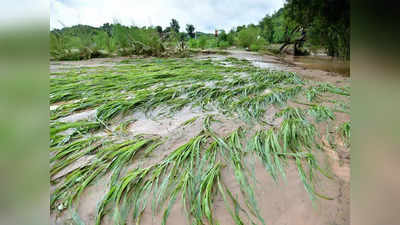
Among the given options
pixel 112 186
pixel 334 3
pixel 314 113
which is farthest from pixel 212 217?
pixel 334 3

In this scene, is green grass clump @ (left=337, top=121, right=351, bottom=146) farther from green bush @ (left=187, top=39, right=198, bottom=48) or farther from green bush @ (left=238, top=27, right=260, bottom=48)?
green bush @ (left=187, top=39, right=198, bottom=48)

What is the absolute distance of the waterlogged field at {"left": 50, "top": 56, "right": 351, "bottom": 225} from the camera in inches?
24.4

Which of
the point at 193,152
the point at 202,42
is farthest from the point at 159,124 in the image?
the point at 202,42

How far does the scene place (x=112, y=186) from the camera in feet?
2.24

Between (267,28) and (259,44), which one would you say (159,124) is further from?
(259,44)

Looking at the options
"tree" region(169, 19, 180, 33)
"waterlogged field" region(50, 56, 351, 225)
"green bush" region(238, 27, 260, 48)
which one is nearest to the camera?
"waterlogged field" region(50, 56, 351, 225)

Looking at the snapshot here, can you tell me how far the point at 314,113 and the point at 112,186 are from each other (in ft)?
3.88

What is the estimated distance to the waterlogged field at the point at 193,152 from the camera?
0.62 meters

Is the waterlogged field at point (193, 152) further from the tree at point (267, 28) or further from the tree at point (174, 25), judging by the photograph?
the tree at point (267, 28)

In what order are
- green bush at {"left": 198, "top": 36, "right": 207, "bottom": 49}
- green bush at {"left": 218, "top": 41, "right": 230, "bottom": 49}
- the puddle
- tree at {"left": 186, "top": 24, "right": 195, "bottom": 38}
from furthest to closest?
1. green bush at {"left": 218, "top": 41, "right": 230, "bottom": 49}
2. green bush at {"left": 198, "top": 36, "right": 207, "bottom": 49}
3. tree at {"left": 186, "top": 24, "right": 195, "bottom": 38}
4. the puddle

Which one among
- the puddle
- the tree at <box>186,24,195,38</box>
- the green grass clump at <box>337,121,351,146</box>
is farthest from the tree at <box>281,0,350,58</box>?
the puddle

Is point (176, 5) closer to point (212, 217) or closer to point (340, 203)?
point (212, 217)

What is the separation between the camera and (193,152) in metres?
0.84

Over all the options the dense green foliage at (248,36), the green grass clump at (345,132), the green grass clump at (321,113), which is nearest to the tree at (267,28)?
the dense green foliage at (248,36)
